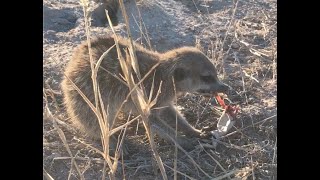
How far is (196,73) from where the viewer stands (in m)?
4.09

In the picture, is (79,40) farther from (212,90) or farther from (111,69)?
(212,90)

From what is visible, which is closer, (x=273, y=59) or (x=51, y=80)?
(x=51, y=80)

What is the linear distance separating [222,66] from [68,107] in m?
1.41

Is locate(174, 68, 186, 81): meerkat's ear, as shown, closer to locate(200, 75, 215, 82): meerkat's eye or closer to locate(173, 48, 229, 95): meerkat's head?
locate(173, 48, 229, 95): meerkat's head

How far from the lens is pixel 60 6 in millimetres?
5504

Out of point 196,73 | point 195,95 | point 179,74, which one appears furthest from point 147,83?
point 195,95

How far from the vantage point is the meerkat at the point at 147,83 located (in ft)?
12.4

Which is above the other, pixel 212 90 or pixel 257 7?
pixel 257 7

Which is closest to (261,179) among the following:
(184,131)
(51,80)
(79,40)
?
(184,131)

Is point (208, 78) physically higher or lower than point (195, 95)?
higher

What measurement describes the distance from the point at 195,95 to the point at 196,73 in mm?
316

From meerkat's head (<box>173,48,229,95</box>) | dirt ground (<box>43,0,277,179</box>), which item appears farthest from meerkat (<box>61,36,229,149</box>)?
dirt ground (<box>43,0,277,179</box>)

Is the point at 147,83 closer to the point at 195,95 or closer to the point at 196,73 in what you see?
the point at 196,73

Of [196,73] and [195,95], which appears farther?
[195,95]
